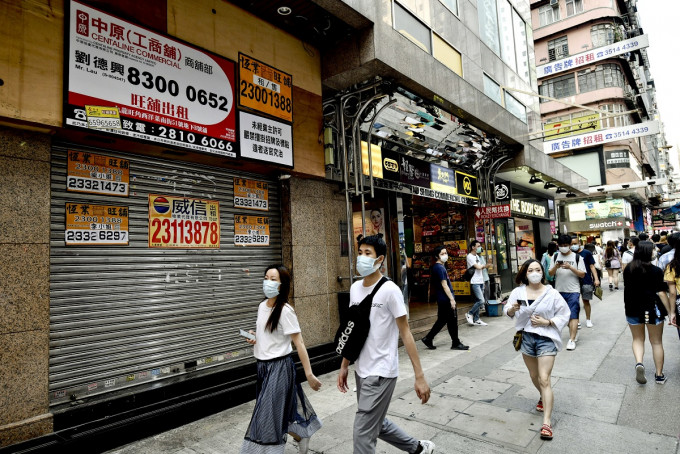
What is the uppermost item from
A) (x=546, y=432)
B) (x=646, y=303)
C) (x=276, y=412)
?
(x=646, y=303)

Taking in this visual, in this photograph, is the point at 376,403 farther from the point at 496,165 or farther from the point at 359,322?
the point at 496,165

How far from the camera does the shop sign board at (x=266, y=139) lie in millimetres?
5609

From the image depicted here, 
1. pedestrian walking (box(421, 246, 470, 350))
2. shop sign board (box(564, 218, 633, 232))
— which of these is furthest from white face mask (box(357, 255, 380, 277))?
shop sign board (box(564, 218, 633, 232))

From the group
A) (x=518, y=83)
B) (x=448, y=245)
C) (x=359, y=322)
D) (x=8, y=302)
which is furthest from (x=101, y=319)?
(x=518, y=83)

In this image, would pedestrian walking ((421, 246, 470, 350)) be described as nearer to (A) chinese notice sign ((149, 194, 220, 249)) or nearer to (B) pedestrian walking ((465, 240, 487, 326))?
(B) pedestrian walking ((465, 240, 487, 326))

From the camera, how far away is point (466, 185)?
11.6 metres

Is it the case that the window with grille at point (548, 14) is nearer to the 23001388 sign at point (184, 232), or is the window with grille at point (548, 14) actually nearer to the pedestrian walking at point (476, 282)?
the pedestrian walking at point (476, 282)

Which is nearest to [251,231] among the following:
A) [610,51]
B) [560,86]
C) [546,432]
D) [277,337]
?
[277,337]

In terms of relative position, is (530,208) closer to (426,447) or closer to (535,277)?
(535,277)

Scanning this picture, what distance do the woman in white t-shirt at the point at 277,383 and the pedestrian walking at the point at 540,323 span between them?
2.27 meters

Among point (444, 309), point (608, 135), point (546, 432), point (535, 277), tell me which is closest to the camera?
point (546, 432)

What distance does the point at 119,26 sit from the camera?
14.4ft

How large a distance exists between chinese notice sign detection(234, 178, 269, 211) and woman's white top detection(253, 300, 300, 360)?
2950 millimetres

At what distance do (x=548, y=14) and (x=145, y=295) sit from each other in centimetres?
4238
